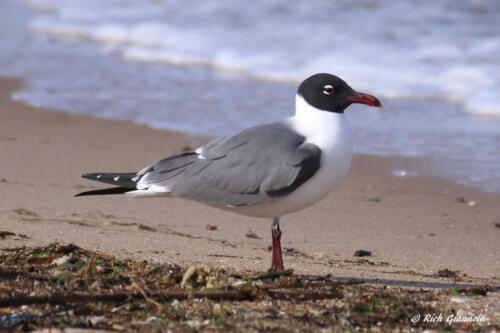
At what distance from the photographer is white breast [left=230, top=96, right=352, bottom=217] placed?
15.7 feet

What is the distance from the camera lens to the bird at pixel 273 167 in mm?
4785

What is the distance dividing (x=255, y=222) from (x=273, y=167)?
1.66 m

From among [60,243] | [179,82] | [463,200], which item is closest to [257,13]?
[179,82]

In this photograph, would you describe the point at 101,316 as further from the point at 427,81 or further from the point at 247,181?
the point at 427,81

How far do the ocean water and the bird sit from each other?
2836 millimetres

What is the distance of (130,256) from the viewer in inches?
201

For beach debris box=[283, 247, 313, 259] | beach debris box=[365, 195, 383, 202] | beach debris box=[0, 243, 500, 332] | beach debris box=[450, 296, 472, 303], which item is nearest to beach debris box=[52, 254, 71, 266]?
beach debris box=[0, 243, 500, 332]

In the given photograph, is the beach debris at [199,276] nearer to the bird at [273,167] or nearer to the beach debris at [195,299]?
the beach debris at [195,299]

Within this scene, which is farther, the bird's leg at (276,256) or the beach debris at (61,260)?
the bird's leg at (276,256)

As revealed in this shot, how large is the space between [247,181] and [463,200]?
281 cm

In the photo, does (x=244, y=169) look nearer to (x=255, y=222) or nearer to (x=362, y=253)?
(x=362, y=253)

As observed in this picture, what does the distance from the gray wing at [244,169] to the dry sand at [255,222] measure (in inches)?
17.2

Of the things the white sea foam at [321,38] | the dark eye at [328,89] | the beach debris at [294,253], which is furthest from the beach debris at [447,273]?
the white sea foam at [321,38]

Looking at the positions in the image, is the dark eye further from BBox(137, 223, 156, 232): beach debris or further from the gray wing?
BBox(137, 223, 156, 232): beach debris
